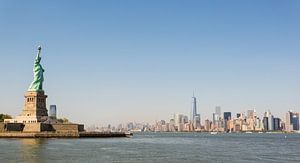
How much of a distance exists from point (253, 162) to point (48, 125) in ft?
201

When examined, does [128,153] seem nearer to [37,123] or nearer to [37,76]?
[37,123]

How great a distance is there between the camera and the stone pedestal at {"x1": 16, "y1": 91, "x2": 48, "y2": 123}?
99.4 m

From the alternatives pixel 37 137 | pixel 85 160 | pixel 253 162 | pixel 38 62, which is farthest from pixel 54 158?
pixel 38 62

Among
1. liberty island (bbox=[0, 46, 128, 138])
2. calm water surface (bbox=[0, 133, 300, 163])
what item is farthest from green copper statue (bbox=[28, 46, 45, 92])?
calm water surface (bbox=[0, 133, 300, 163])

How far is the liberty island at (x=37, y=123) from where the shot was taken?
308 ft

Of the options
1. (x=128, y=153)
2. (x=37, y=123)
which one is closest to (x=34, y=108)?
(x=37, y=123)

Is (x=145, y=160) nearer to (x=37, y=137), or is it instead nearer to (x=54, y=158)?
(x=54, y=158)

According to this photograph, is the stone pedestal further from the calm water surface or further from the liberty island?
the calm water surface

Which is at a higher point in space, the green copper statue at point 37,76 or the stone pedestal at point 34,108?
the green copper statue at point 37,76

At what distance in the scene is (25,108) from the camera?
4006 inches

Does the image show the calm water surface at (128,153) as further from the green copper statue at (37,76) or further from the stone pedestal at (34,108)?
the green copper statue at (37,76)

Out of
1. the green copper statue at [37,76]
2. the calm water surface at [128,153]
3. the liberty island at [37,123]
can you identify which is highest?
the green copper statue at [37,76]

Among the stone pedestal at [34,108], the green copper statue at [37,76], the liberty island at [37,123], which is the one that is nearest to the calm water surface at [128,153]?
the liberty island at [37,123]

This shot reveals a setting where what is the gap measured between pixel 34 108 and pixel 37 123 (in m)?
6.59
